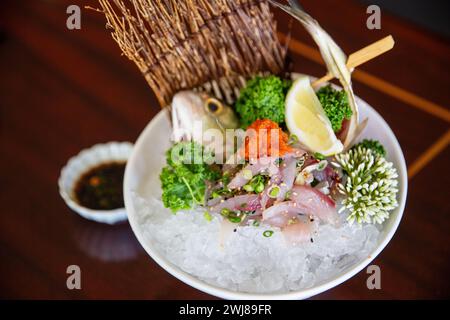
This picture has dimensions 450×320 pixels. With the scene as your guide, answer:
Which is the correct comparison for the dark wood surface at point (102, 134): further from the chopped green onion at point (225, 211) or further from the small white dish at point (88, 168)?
the chopped green onion at point (225, 211)

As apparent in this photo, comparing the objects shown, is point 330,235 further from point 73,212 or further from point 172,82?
point 73,212

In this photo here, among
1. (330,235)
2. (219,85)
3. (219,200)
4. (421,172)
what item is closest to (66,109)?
(219,85)

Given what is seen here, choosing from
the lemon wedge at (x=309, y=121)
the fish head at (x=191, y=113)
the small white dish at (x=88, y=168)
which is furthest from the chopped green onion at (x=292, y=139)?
the small white dish at (x=88, y=168)

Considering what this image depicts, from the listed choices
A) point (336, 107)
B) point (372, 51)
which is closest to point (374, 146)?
point (336, 107)

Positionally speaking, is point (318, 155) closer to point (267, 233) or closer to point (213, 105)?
point (267, 233)

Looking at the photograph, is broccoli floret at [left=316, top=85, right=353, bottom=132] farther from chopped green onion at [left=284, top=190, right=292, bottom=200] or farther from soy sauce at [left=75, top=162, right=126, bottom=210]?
soy sauce at [left=75, top=162, right=126, bottom=210]
